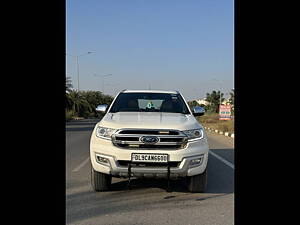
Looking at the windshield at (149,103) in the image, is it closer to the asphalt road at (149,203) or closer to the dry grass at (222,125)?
the asphalt road at (149,203)

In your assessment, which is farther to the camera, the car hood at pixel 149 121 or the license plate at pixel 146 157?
the car hood at pixel 149 121

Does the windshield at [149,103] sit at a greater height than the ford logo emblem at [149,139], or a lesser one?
greater

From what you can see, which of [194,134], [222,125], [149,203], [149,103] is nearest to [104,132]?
[149,203]

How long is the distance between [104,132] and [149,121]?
Result: 681 millimetres

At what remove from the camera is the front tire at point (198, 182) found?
514 centimetres

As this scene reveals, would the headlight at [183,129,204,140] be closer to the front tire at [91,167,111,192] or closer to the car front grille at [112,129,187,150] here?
the car front grille at [112,129,187,150]

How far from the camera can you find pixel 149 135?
15.5ft

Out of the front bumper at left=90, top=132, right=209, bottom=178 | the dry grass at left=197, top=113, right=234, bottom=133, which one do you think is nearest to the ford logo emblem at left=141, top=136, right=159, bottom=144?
the front bumper at left=90, top=132, right=209, bottom=178

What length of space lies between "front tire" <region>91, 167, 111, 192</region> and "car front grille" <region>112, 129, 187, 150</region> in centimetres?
71

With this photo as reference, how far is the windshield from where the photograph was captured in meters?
6.07

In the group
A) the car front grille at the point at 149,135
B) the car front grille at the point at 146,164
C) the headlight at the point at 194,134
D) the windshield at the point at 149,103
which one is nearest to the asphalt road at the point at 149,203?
the car front grille at the point at 146,164
